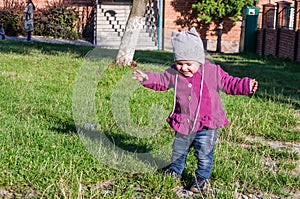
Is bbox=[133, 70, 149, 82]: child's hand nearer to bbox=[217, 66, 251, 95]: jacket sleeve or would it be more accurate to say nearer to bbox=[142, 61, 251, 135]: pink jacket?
bbox=[142, 61, 251, 135]: pink jacket

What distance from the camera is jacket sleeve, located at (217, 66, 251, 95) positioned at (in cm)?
448

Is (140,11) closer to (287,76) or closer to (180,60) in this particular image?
(287,76)

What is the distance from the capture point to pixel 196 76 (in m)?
4.61

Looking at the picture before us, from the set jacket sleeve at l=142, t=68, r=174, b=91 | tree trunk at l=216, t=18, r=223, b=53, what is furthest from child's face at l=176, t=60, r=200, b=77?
tree trunk at l=216, t=18, r=223, b=53

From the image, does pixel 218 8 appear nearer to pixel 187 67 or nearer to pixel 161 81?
pixel 161 81

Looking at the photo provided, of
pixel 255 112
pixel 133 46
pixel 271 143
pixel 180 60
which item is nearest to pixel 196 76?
pixel 180 60

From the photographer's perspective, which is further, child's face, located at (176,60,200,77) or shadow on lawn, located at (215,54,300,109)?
shadow on lawn, located at (215,54,300,109)

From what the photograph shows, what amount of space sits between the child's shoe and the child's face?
0.85 m

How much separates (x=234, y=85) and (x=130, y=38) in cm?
838

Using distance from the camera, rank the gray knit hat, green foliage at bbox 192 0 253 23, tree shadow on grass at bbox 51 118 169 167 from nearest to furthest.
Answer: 1. the gray knit hat
2. tree shadow on grass at bbox 51 118 169 167
3. green foliage at bbox 192 0 253 23

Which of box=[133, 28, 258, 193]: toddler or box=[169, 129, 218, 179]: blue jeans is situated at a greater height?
box=[133, 28, 258, 193]: toddler

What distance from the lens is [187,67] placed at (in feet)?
14.8

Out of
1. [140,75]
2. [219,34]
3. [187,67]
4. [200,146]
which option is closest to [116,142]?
[200,146]

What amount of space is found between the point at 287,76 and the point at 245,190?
9356 millimetres
